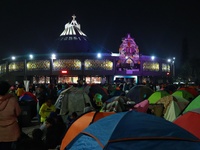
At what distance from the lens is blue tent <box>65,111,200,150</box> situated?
3.74m

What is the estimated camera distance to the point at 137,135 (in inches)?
150

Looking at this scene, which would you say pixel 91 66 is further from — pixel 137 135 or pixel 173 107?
pixel 137 135

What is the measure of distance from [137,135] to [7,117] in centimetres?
280

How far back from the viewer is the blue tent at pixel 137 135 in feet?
12.3

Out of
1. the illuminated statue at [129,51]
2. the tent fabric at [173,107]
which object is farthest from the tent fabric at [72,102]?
the illuminated statue at [129,51]

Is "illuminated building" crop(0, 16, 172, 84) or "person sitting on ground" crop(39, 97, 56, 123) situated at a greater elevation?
"illuminated building" crop(0, 16, 172, 84)

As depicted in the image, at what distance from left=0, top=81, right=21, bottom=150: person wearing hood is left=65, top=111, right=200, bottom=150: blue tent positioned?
184 cm

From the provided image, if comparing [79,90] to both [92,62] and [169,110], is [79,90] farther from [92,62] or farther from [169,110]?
[92,62]

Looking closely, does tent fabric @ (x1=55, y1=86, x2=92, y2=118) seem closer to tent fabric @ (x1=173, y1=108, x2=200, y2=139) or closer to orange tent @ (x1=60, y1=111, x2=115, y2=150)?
orange tent @ (x1=60, y1=111, x2=115, y2=150)

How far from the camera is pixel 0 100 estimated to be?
5508mm

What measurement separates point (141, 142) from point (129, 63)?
55.4m

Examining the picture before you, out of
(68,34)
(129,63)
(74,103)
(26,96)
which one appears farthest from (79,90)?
(68,34)

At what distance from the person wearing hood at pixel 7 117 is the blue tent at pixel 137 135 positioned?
1.84 m

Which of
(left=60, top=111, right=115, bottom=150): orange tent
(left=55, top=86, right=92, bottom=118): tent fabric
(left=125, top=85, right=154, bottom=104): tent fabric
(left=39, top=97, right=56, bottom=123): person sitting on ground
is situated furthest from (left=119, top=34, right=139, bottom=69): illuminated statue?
(left=60, top=111, right=115, bottom=150): orange tent
